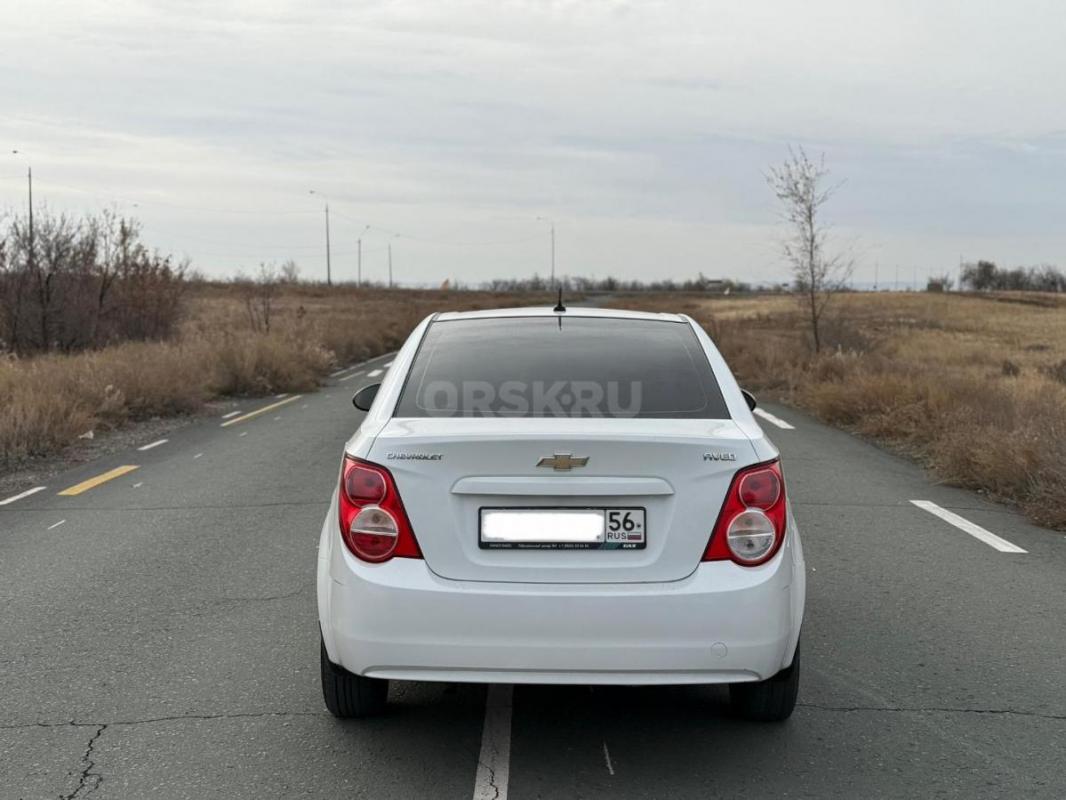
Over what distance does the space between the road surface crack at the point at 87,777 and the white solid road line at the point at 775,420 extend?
11144mm

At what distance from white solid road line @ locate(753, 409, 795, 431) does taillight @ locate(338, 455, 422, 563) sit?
1091cm

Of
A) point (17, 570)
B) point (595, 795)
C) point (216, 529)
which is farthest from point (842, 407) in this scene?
point (595, 795)

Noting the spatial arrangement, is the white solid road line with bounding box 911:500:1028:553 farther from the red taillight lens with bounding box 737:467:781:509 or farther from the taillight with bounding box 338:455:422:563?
the taillight with bounding box 338:455:422:563

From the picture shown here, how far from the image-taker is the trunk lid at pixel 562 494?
356 cm

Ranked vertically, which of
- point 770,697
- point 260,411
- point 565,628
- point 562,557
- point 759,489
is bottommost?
point 260,411

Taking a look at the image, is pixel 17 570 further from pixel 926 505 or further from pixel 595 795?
pixel 926 505

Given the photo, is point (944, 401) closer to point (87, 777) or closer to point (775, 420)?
point (775, 420)

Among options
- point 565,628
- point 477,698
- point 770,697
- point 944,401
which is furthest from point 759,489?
point 944,401

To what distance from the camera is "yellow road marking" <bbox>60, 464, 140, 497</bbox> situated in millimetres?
9445

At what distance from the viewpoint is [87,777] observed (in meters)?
3.68

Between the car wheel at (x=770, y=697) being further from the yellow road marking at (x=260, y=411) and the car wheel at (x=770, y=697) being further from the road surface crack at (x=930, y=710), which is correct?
the yellow road marking at (x=260, y=411)

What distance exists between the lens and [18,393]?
12430mm

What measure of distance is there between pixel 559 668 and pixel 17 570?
4.45 m

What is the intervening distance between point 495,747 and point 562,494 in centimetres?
107
